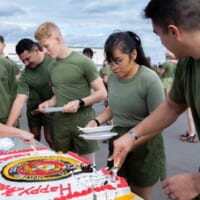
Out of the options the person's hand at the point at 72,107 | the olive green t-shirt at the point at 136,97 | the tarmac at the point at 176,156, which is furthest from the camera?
the tarmac at the point at 176,156

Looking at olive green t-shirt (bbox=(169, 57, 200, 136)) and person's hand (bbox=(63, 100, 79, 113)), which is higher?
olive green t-shirt (bbox=(169, 57, 200, 136))

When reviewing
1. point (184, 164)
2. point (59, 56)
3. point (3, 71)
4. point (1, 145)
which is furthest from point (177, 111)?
point (184, 164)

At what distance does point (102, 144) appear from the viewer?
377cm

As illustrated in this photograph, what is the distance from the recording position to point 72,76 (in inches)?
75.9

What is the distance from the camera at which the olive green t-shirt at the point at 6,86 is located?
2.21m

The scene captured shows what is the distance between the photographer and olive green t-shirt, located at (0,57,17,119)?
2209 millimetres

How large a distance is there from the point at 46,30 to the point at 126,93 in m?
0.73

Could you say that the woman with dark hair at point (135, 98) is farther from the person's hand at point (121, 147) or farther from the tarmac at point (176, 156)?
the tarmac at point (176, 156)

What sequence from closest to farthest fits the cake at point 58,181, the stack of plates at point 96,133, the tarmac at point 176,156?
the cake at point 58,181
the stack of plates at point 96,133
the tarmac at point 176,156

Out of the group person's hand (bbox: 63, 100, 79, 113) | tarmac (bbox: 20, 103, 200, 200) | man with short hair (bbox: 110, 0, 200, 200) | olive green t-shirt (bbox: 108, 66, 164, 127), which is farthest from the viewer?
tarmac (bbox: 20, 103, 200, 200)

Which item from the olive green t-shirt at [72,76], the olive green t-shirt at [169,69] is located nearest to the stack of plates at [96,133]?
the olive green t-shirt at [72,76]

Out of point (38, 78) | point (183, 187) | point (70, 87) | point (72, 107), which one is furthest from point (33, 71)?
point (183, 187)

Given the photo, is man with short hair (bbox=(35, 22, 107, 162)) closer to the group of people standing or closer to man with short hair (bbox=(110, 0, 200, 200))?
the group of people standing

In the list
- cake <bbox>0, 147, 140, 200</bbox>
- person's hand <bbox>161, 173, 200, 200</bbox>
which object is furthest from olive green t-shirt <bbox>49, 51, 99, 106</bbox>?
person's hand <bbox>161, 173, 200, 200</bbox>
